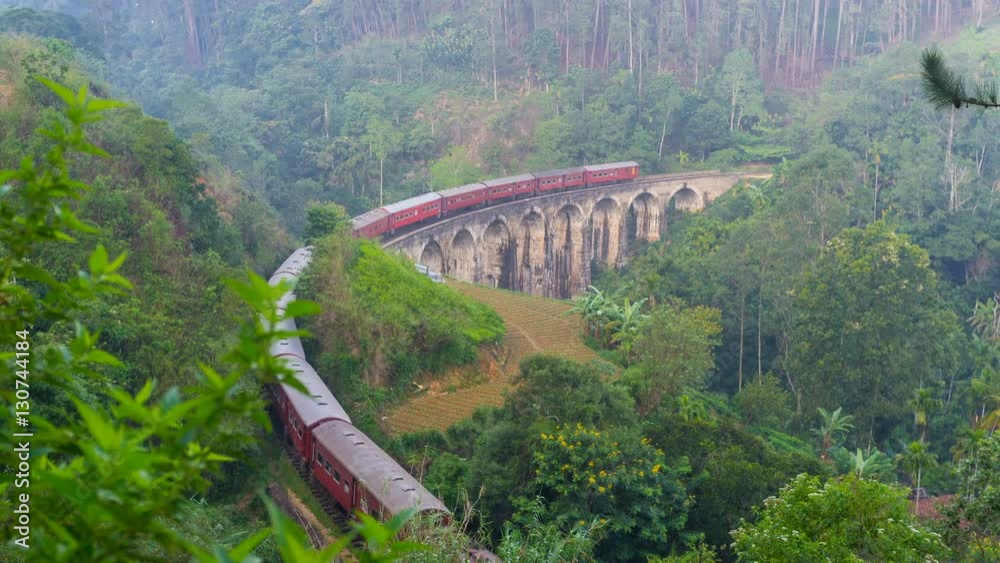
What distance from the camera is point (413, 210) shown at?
39469 mm

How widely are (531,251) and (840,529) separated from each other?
35.7m

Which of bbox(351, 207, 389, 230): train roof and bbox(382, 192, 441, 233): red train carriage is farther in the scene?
bbox(382, 192, 441, 233): red train carriage

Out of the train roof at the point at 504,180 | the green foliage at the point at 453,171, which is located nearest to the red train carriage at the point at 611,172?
the train roof at the point at 504,180

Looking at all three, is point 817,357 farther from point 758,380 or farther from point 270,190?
point 270,190

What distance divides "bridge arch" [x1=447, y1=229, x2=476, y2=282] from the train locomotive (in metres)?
21.3

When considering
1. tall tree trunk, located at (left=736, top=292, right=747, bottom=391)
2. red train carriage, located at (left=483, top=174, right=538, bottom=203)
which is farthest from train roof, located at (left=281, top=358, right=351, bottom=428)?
red train carriage, located at (left=483, top=174, right=538, bottom=203)

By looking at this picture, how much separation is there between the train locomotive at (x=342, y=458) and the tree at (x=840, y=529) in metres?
4.42

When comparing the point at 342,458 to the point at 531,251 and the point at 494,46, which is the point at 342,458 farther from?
the point at 494,46

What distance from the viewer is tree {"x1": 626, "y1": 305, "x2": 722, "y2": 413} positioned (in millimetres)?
24828

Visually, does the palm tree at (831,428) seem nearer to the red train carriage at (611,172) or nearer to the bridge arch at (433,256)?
the bridge arch at (433,256)

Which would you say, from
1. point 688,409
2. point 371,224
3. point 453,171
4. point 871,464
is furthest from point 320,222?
point 453,171

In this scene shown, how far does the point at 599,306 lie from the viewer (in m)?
32.7

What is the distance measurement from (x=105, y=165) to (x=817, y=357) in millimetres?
23239

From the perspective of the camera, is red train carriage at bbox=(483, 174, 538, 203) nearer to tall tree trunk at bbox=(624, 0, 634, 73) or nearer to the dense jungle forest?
the dense jungle forest
